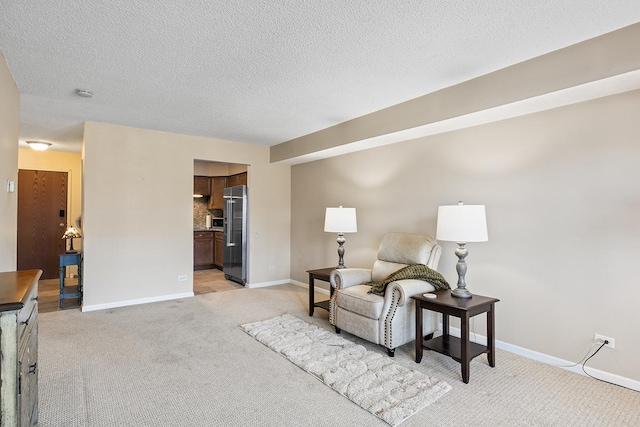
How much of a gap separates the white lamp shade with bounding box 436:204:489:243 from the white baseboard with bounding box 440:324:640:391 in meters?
1.15

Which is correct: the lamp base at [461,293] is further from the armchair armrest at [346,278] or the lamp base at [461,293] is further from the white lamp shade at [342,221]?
the white lamp shade at [342,221]

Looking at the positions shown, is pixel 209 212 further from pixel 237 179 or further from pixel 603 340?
pixel 603 340

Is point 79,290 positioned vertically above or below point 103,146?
below

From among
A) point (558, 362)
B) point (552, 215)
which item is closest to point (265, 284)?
point (558, 362)

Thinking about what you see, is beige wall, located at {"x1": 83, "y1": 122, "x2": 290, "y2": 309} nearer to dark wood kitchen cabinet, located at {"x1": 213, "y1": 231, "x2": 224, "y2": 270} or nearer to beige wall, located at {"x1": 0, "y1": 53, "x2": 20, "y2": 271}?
beige wall, located at {"x1": 0, "y1": 53, "x2": 20, "y2": 271}

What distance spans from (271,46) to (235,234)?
4340 millimetres

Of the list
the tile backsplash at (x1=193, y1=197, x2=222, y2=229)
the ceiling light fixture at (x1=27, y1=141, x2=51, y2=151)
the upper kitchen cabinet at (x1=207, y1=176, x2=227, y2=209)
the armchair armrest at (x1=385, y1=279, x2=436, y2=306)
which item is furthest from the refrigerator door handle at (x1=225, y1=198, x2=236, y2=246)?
the armchair armrest at (x1=385, y1=279, x2=436, y2=306)

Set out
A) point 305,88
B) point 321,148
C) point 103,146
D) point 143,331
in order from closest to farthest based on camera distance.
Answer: point 305,88
point 143,331
point 103,146
point 321,148

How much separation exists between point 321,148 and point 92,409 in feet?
12.4

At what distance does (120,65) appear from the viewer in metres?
2.76

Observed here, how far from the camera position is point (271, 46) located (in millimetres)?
2451

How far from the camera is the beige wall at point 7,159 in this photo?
101 inches

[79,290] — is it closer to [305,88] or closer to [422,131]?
[305,88]

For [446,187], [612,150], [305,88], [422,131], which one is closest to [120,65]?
[305,88]
